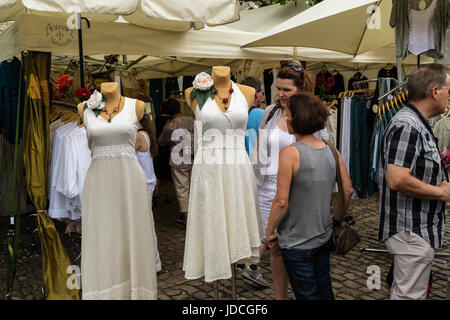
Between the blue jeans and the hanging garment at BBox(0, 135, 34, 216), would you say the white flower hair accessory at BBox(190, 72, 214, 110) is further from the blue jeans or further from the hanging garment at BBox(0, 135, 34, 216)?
the hanging garment at BBox(0, 135, 34, 216)

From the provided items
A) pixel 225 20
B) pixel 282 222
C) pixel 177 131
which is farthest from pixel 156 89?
pixel 282 222

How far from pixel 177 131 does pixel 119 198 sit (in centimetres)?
294

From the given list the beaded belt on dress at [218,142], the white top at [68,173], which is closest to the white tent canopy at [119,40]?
the white top at [68,173]

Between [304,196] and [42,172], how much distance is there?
2.39 metres

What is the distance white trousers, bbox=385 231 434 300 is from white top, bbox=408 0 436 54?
2402mm

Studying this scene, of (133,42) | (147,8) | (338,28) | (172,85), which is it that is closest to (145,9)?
(147,8)

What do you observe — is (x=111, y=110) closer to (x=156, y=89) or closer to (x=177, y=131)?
(x=177, y=131)

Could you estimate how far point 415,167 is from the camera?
2.24 m

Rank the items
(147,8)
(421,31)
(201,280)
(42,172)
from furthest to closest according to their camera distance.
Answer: (421,31), (201,280), (42,172), (147,8)

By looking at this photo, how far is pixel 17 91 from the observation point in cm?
352

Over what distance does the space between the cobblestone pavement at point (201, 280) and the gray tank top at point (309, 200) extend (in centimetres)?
133

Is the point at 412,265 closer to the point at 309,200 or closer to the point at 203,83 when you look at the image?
the point at 309,200

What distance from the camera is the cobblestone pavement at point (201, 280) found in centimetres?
339

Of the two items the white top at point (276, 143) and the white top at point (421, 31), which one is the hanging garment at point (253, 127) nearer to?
the white top at point (276, 143)
